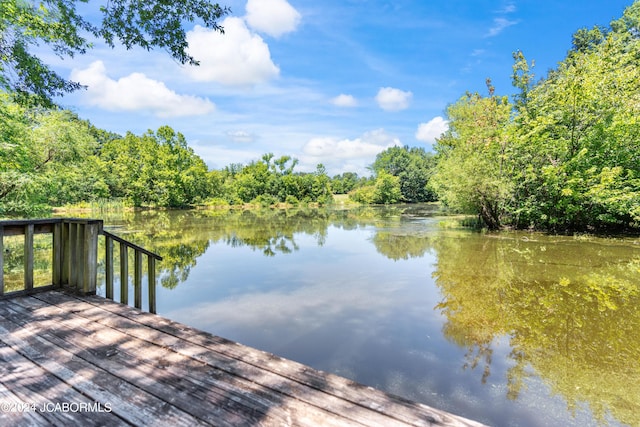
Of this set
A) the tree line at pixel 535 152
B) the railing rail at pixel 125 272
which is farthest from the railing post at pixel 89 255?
the tree line at pixel 535 152

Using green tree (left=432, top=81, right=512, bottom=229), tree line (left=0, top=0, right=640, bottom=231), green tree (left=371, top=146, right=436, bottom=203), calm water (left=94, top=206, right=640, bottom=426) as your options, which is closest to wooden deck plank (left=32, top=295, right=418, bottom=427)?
calm water (left=94, top=206, right=640, bottom=426)

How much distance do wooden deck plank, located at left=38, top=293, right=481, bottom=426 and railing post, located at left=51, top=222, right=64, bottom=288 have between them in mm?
1194

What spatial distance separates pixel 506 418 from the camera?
2.85 m

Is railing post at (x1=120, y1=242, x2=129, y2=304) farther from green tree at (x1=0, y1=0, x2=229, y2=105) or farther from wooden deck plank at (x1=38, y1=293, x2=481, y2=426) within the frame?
green tree at (x1=0, y1=0, x2=229, y2=105)

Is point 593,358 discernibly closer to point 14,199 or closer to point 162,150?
point 14,199

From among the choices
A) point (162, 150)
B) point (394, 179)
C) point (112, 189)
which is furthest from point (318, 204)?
point (112, 189)

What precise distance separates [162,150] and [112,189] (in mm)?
6869

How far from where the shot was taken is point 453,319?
5.17 meters

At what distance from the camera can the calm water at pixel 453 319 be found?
324cm

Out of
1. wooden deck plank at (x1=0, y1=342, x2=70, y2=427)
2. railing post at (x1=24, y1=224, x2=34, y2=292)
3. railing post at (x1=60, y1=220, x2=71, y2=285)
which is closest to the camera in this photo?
wooden deck plank at (x1=0, y1=342, x2=70, y2=427)

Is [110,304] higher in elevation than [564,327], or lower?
higher

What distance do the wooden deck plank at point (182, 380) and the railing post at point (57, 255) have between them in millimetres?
1231

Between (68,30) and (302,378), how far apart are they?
702 cm

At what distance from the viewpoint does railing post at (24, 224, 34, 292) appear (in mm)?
3639
